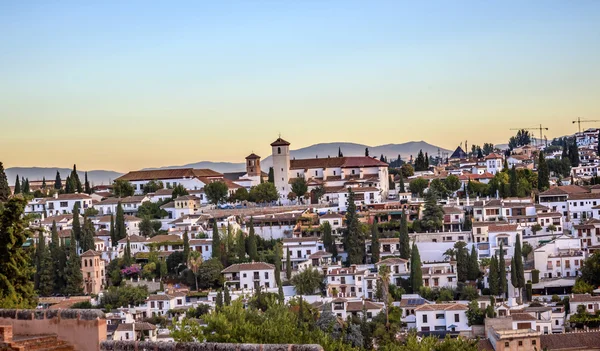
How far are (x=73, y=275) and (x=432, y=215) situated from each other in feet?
49.5

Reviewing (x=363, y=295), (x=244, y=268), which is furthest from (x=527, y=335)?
(x=244, y=268)

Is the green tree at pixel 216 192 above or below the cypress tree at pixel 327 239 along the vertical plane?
above

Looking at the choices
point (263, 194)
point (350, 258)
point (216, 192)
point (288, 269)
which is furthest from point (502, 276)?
point (216, 192)

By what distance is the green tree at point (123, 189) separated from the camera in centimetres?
6194

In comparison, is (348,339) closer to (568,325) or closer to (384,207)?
(568,325)

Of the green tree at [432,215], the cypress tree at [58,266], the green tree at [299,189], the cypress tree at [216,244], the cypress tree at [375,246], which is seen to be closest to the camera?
the cypress tree at [58,266]

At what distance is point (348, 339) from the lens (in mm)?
33156

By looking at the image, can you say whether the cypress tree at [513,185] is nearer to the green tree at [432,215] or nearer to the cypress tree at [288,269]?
the green tree at [432,215]

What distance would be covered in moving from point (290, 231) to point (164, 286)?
7.62 meters

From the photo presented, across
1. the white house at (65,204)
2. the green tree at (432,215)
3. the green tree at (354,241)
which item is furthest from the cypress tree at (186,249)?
the white house at (65,204)

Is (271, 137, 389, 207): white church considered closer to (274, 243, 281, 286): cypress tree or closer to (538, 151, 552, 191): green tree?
(538, 151, 552, 191): green tree

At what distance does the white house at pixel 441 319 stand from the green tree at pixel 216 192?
23102 mm

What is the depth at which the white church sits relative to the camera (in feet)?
199

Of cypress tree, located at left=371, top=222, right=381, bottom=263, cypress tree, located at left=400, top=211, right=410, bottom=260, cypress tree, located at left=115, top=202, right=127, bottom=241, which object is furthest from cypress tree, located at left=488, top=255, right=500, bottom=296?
cypress tree, located at left=115, top=202, right=127, bottom=241
